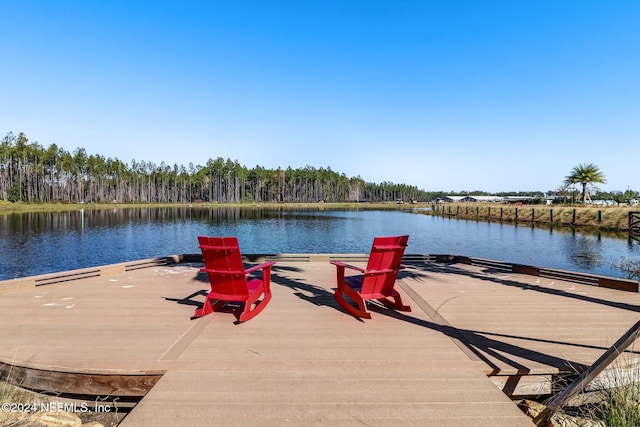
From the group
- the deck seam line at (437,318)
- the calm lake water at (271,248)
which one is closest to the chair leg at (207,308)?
the deck seam line at (437,318)

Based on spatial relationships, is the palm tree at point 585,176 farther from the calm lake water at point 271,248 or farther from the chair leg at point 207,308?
the chair leg at point 207,308

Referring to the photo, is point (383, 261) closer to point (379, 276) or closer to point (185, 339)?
point (379, 276)

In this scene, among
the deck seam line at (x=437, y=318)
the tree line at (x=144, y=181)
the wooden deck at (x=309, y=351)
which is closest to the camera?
the wooden deck at (x=309, y=351)

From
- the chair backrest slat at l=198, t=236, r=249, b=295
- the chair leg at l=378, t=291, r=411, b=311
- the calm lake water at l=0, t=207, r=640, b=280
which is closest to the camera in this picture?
the chair backrest slat at l=198, t=236, r=249, b=295

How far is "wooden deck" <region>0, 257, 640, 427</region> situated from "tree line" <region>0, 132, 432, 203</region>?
290ft

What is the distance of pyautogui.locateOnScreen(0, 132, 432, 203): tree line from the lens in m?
75.0

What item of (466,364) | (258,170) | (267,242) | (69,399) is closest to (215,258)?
(69,399)

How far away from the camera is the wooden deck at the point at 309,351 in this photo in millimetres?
2787

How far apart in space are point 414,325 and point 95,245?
25.1 metres

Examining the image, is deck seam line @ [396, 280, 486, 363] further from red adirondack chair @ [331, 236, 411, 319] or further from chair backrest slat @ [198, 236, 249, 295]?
chair backrest slat @ [198, 236, 249, 295]

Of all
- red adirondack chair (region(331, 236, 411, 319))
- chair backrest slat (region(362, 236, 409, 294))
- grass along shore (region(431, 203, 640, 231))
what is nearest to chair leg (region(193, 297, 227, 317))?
red adirondack chair (region(331, 236, 411, 319))

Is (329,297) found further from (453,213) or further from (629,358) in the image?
(453,213)

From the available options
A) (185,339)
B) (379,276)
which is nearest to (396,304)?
(379,276)

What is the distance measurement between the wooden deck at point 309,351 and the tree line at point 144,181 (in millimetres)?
88265
